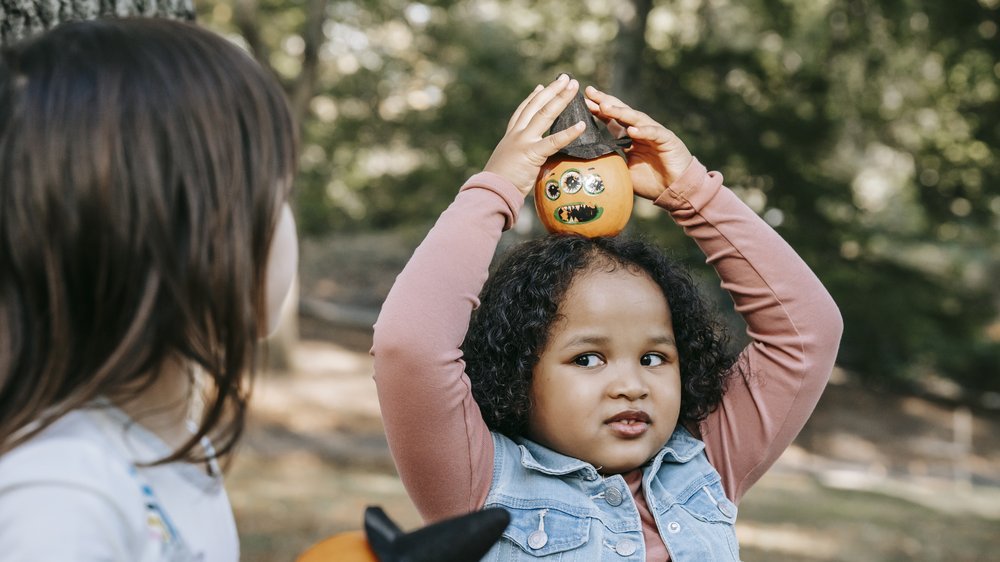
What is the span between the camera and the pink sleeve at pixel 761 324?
216cm

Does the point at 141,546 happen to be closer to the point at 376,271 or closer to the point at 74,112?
the point at 74,112

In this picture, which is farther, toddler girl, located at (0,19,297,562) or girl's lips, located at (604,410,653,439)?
girl's lips, located at (604,410,653,439)

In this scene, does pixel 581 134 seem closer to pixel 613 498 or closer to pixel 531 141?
pixel 531 141

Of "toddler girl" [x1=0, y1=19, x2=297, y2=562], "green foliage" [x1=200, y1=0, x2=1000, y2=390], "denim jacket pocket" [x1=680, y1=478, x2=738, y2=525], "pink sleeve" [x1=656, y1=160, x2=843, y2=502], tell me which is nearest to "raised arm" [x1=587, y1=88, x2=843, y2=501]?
"pink sleeve" [x1=656, y1=160, x2=843, y2=502]

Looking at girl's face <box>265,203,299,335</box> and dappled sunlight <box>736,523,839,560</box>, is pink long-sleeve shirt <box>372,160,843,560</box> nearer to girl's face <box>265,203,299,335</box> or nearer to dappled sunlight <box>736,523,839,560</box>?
girl's face <box>265,203,299,335</box>

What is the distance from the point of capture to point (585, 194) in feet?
6.88

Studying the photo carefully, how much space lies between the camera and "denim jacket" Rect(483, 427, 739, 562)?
1936 mm

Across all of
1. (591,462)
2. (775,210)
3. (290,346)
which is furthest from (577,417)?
(290,346)

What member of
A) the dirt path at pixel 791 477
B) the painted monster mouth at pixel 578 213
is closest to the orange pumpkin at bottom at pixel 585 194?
the painted monster mouth at pixel 578 213

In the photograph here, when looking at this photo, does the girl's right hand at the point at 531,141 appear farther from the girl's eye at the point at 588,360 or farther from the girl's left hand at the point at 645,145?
the girl's eye at the point at 588,360

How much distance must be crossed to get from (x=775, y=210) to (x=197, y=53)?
985 centimetres

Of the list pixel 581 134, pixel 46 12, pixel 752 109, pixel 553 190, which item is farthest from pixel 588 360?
pixel 752 109

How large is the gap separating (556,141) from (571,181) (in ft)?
0.34

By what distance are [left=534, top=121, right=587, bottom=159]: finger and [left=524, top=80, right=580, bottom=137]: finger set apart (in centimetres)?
2
